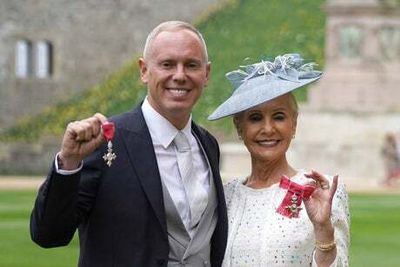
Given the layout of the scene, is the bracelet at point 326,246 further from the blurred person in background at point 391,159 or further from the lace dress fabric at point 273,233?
the blurred person in background at point 391,159

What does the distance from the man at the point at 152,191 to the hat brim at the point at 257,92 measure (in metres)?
0.18

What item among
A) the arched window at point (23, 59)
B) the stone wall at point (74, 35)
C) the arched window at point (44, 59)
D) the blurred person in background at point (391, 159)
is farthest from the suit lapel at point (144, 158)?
the arched window at point (44, 59)

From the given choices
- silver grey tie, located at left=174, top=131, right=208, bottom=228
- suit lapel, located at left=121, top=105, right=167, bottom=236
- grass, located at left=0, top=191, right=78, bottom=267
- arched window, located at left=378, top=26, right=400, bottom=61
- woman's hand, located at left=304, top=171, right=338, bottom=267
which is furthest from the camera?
arched window, located at left=378, top=26, right=400, bottom=61

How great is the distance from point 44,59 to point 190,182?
3846 cm

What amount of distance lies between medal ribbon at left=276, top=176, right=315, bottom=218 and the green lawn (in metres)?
6.86

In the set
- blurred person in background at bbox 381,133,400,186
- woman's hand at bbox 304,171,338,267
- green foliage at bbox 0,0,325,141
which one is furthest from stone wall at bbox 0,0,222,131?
woman's hand at bbox 304,171,338,267

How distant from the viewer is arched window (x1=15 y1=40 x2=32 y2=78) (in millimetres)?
43094

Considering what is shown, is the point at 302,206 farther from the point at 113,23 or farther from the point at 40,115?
the point at 113,23

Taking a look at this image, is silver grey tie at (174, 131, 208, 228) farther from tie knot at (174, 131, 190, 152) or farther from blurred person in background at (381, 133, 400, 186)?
blurred person in background at (381, 133, 400, 186)

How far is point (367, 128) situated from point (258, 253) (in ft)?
82.2

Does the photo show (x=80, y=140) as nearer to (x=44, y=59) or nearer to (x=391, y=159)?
(x=391, y=159)

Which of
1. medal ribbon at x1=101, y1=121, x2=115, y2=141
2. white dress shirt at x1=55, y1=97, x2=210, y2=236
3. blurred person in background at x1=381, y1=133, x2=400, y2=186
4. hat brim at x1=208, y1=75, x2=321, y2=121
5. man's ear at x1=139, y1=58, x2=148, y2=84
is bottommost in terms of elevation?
blurred person in background at x1=381, y1=133, x2=400, y2=186

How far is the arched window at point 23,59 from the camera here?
141 feet

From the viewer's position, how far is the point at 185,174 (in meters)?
5.99
